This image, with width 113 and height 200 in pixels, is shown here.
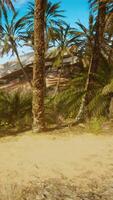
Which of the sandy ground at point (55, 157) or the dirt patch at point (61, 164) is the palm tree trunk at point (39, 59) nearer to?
the sandy ground at point (55, 157)

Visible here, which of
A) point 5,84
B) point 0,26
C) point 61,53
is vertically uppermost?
point 0,26

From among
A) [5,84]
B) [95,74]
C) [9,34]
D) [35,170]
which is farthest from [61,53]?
[35,170]

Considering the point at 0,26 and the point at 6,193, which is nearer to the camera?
the point at 6,193

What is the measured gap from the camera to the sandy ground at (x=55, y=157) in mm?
9273

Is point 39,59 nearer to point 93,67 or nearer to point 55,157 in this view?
point 93,67

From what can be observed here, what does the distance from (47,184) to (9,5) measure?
13.2 meters

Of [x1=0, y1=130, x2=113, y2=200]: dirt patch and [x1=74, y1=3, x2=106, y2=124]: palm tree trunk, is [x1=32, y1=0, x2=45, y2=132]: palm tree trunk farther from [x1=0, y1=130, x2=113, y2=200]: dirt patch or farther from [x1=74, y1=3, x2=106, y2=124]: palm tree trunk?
[x1=74, y1=3, x2=106, y2=124]: palm tree trunk

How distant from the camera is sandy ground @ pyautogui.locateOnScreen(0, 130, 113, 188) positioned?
927 cm

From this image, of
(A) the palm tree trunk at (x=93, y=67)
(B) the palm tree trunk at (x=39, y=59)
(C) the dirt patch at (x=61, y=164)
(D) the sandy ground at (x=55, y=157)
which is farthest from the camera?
(A) the palm tree trunk at (x=93, y=67)

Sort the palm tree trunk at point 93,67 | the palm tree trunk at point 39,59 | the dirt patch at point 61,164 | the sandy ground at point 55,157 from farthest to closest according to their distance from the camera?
the palm tree trunk at point 93,67 → the palm tree trunk at point 39,59 → the sandy ground at point 55,157 → the dirt patch at point 61,164

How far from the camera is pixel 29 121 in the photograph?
1609cm

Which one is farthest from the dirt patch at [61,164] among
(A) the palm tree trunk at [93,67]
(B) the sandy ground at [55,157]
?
(A) the palm tree trunk at [93,67]

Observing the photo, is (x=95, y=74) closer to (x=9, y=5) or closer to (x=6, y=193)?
(x=9, y=5)

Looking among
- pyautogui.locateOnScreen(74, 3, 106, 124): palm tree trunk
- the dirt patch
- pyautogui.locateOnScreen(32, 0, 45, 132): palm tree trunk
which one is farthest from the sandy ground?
pyautogui.locateOnScreen(74, 3, 106, 124): palm tree trunk
